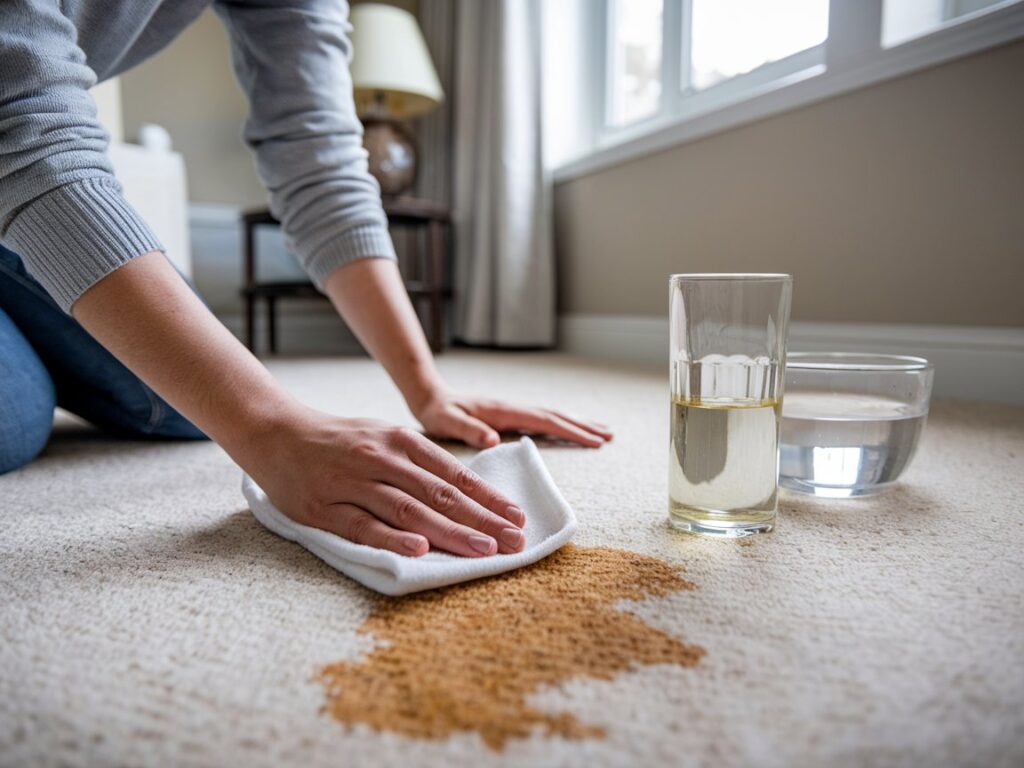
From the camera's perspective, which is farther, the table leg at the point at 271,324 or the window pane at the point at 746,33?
the table leg at the point at 271,324

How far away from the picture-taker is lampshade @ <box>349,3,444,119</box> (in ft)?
7.75

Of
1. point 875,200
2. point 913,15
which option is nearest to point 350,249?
point 875,200

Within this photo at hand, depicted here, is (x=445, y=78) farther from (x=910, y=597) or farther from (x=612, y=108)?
(x=910, y=597)

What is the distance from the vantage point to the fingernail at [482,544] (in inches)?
19.5

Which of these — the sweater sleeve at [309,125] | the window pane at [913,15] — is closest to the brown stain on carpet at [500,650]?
the sweater sleeve at [309,125]

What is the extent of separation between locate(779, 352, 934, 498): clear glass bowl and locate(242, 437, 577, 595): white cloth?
0.82 ft

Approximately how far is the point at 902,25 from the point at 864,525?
3.87 feet

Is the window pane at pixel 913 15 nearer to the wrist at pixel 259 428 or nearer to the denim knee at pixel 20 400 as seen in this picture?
the wrist at pixel 259 428

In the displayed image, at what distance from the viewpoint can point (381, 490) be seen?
52 centimetres

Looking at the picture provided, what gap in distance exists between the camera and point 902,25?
1.38 m

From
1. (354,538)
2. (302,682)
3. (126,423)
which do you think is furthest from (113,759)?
(126,423)

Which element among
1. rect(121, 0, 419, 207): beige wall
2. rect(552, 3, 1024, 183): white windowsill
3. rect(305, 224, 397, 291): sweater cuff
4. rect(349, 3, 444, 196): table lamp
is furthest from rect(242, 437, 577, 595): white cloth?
rect(121, 0, 419, 207): beige wall

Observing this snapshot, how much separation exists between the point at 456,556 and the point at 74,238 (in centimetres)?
36

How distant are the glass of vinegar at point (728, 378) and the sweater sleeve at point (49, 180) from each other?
1.36 feet
